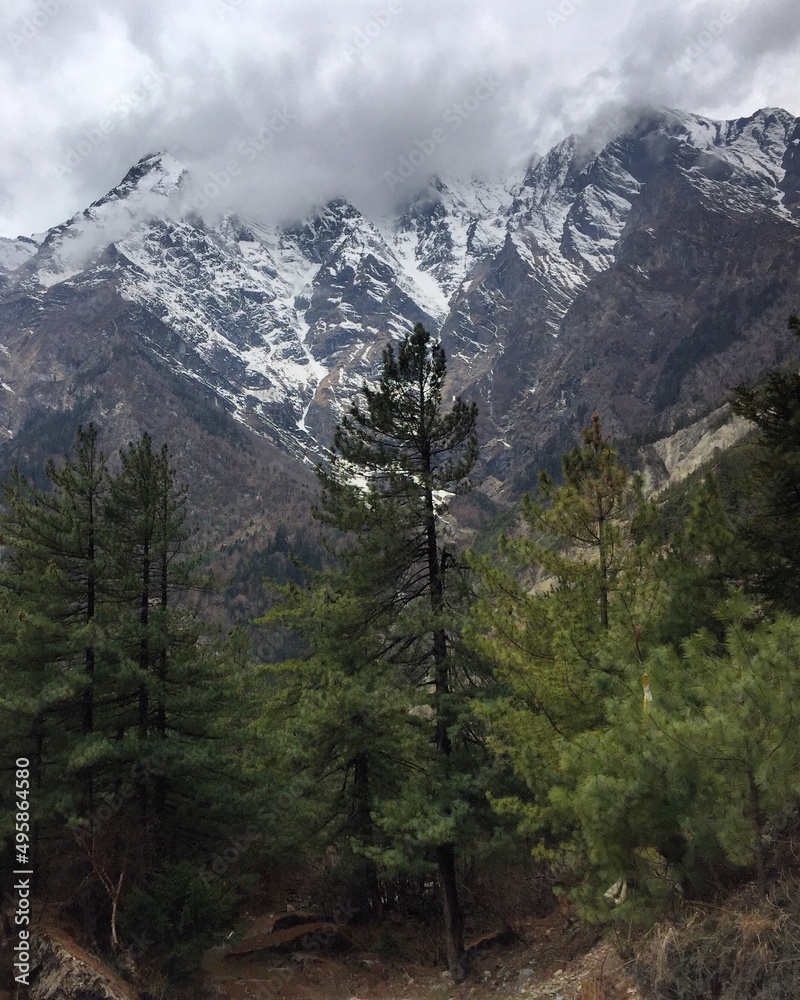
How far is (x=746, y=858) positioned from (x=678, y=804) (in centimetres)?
77

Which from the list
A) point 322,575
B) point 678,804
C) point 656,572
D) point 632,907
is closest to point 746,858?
point 678,804

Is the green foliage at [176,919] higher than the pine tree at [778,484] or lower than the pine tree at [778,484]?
lower

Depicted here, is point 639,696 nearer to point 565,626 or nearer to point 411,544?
point 565,626

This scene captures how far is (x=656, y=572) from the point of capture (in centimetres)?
1195

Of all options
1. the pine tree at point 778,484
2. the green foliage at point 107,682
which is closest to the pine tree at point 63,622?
the green foliage at point 107,682

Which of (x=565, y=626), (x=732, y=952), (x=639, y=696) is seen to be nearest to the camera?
(x=732, y=952)

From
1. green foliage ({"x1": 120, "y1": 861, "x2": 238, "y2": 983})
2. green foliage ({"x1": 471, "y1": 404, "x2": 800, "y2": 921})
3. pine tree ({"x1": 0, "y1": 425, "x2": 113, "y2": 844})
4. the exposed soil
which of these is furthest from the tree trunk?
pine tree ({"x1": 0, "y1": 425, "x2": 113, "y2": 844})

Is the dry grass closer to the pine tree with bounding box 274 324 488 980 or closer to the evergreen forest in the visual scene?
the evergreen forest

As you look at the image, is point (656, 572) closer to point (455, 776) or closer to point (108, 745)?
point (455, 776)

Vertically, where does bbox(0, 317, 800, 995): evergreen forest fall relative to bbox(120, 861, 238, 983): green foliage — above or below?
above

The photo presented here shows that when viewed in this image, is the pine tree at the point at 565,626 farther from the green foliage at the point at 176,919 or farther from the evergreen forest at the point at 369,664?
the green foliage at the point at 176,919

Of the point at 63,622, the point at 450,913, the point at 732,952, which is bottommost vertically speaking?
the point at 450,913

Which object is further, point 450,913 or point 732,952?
point 450,913

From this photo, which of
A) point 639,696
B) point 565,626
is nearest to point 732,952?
point 639,696
